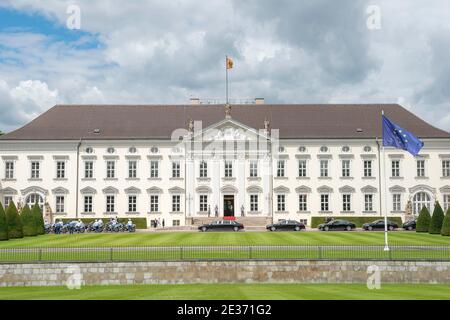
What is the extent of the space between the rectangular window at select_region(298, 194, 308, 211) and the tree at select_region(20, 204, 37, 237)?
2796 cm

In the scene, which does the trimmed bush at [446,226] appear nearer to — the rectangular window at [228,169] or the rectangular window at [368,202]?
the rectangular window at [368,202]

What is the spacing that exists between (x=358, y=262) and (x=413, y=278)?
2786mm

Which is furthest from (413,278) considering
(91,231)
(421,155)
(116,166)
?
(116,166)

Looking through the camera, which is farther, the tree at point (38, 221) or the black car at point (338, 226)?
the black car at point (338, 226)

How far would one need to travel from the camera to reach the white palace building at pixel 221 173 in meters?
58.8

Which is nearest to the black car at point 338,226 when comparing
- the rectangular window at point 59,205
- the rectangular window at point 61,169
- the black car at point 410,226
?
the black car at point 410,226

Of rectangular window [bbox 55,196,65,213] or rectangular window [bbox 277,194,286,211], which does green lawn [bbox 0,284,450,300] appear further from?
rectangular window [bbox 55,196,65,213]

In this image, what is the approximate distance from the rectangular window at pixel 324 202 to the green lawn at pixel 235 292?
108 feet

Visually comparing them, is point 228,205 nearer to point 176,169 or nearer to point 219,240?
point 176,169

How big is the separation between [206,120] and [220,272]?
36.6 meters

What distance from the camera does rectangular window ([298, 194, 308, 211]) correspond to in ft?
195

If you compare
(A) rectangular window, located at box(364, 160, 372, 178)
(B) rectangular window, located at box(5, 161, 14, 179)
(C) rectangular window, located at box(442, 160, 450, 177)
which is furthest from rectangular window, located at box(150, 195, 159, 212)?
(C) rectangular window, located at box(442, 160, 450, 177)

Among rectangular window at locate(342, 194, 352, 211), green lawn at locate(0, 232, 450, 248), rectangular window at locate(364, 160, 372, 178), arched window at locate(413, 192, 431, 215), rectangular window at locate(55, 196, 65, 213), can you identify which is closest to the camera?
green lawn at locate(0, 232, 450, 248)

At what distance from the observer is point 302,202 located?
59406 millimetres
